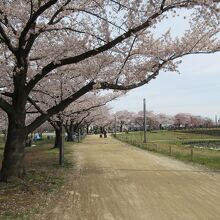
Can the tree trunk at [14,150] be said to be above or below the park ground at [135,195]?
above

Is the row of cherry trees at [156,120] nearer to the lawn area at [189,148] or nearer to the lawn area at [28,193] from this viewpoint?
the lawn area at [189,148]

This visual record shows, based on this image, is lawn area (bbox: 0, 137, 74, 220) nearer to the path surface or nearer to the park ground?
the park ground

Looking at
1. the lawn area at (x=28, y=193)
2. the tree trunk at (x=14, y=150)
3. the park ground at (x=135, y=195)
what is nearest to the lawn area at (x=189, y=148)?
the park ground at (x=135, y=195)

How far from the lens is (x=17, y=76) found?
15.0m

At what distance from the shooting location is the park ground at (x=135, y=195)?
9633 millimetres

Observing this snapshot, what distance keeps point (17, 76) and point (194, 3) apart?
6641 millimetres

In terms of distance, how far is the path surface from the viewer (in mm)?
9609

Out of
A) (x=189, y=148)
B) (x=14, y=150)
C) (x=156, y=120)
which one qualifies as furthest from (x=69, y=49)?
(x=156, y=120)

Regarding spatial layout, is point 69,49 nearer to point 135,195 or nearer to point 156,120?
point 135,195

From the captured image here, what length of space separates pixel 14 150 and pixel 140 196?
16.9ft

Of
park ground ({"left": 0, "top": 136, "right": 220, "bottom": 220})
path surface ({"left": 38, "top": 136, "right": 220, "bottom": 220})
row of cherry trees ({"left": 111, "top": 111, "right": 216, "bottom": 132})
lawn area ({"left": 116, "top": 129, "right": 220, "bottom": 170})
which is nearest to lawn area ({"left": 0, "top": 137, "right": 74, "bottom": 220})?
park ground ({"left": 0, "top": 136, "right": 220, "bottom": 220})

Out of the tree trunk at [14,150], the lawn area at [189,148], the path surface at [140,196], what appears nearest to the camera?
the path surface at [140,196]

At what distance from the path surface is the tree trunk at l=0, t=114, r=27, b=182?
6.70 feet

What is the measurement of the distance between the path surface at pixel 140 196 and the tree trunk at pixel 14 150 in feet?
6.70
